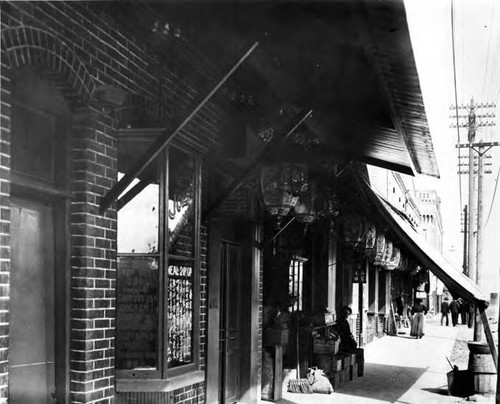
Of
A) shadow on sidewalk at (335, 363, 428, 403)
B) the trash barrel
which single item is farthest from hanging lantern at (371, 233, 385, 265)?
the trash barrel

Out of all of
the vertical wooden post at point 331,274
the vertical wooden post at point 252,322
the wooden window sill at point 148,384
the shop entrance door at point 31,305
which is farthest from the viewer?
the vertical wooden post at point 331,274

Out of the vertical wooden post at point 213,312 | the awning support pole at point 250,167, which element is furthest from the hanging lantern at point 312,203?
the vertical wooden post at point 213,312

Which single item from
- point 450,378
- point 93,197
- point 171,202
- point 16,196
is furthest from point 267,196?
point 450,378

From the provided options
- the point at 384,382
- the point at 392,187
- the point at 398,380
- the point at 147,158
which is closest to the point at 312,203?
the point at 147,158

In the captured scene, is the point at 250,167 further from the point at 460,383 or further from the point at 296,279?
the point at 460,383

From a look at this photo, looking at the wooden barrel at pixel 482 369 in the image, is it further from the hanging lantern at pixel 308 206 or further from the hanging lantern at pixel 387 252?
the hanging lantern at pixel 308 206

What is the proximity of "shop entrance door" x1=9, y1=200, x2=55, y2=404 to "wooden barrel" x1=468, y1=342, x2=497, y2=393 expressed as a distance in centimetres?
903

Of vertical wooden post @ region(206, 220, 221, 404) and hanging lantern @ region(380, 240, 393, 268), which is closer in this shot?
vertical wooden post @ region(206, 220, 221, 404)

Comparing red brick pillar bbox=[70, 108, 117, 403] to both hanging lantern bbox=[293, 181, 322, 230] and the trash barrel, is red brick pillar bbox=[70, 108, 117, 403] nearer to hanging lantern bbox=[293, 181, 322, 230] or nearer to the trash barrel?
hanging lantern bbox=[293, 181, 322, 230]

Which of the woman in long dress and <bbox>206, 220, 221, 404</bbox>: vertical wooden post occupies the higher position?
<bbox>206, 220, 221, 404</bbox>: vertical wooden post

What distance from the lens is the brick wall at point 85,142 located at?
12.9ft

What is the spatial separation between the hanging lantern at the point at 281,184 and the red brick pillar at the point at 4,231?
4419 millimetres

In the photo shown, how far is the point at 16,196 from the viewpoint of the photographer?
4.27m

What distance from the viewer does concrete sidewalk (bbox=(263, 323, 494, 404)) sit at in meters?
11.2
